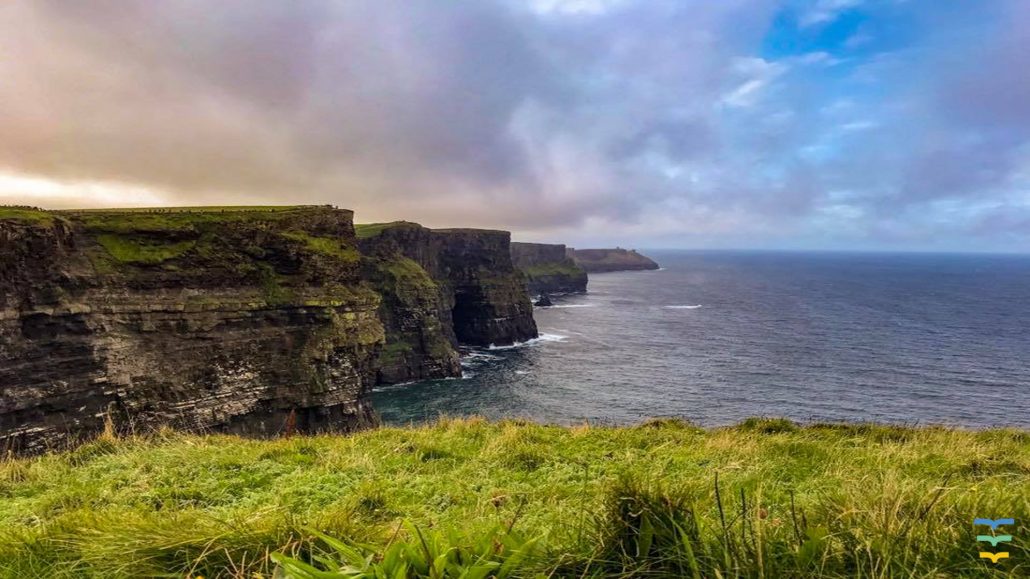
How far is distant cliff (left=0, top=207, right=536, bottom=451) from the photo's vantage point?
1379 inches

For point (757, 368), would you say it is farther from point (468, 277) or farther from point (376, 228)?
point (376, 228)

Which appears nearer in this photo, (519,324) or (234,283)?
(234,283)

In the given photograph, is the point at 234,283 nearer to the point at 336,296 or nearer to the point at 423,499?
the point at 336,296

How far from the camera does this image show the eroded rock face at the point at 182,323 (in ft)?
115

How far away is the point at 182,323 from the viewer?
4109cm

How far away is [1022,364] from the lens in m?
71.9

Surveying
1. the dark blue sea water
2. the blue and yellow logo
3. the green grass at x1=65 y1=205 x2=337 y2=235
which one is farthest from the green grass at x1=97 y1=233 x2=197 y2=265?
the blue and yellow logo

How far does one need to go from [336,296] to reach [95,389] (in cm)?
1822

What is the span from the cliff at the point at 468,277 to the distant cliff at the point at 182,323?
116 ft

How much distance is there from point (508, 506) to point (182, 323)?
43.2 meters

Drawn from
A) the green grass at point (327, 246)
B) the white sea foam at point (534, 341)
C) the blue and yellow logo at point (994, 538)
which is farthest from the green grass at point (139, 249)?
the white sea foam at point (534, 341)

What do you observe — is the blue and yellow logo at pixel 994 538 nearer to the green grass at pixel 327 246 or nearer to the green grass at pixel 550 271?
the green grass at pixel 327 246

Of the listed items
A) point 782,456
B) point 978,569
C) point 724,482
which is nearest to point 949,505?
point 978,569

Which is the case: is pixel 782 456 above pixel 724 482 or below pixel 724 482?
below
